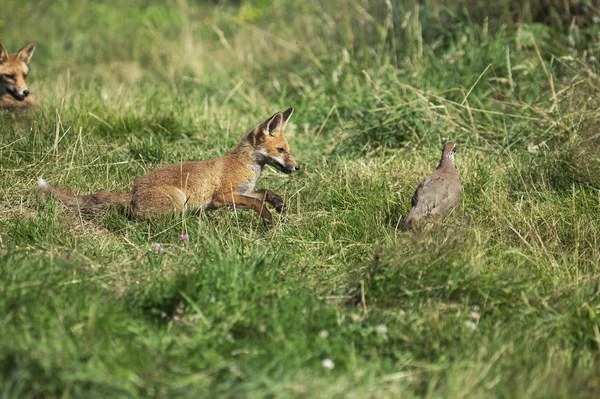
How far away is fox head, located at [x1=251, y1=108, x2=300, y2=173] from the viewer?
602cm

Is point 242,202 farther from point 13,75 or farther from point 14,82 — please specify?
point 13,75

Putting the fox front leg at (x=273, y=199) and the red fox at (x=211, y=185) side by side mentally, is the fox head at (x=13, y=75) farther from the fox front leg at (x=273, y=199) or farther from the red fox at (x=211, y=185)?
the fox front leg at (x=273, y=199)

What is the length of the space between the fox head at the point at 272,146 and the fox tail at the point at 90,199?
1115 millimetres

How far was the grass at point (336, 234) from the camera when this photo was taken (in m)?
3.41

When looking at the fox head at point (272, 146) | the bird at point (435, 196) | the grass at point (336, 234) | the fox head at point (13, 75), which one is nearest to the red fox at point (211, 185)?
the fox head at point (272, 146)

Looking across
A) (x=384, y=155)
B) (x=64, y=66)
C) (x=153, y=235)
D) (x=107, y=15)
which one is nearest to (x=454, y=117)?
(x=384, y=155)

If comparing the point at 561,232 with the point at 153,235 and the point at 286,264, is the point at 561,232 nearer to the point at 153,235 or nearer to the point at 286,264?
the point at 286,264

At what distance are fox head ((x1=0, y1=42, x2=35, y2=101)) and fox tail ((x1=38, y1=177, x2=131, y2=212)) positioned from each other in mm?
2424

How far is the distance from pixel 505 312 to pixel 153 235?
2.40m

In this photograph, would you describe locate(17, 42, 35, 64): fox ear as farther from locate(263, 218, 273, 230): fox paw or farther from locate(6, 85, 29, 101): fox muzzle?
locate(263, 218, 273, 230): fox paw

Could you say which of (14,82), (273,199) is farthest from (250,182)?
(14,82)

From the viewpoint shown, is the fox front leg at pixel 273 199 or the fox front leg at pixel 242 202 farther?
the fox front leg at pixel 273 199

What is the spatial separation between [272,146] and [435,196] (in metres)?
1.53

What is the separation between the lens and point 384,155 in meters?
6.91
